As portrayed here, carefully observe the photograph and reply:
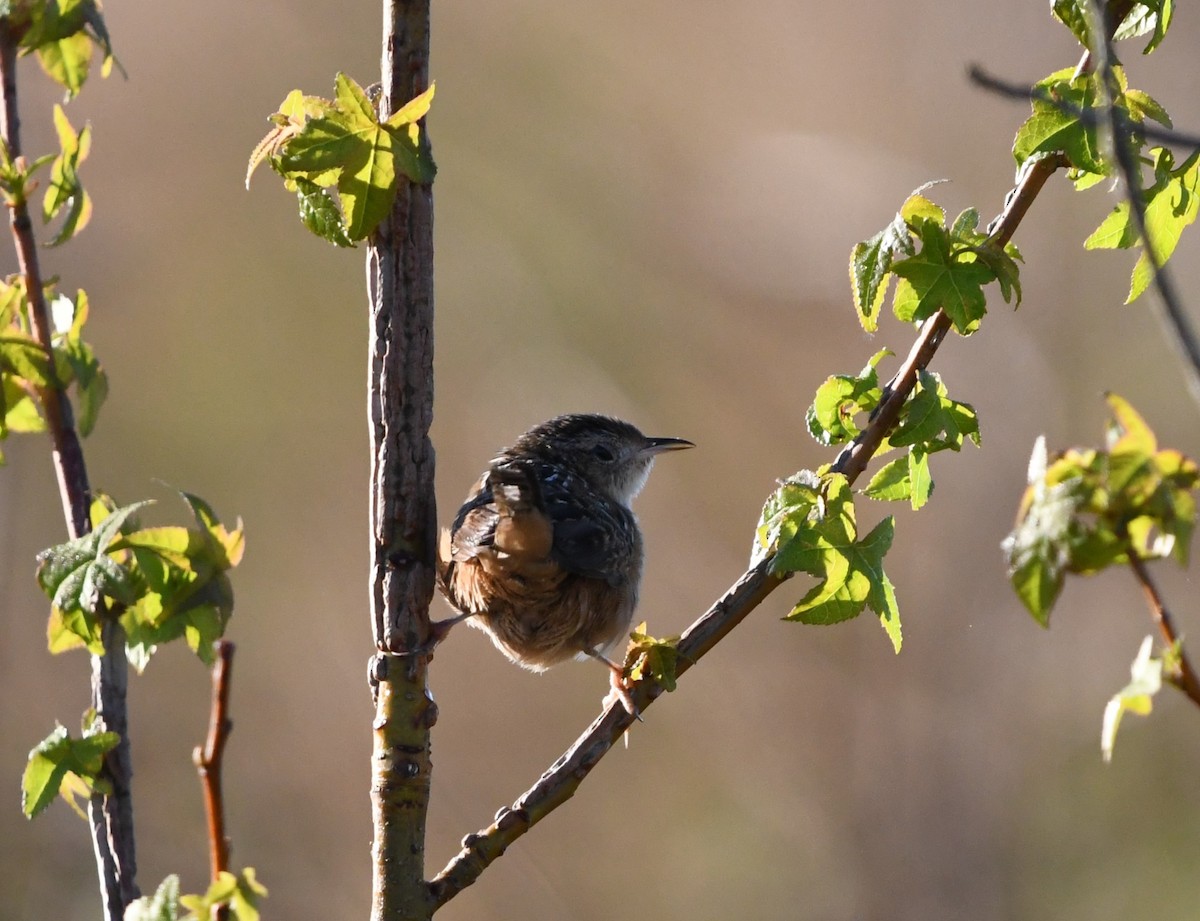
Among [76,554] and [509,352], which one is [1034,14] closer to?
[509,352]

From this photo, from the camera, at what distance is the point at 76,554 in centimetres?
161

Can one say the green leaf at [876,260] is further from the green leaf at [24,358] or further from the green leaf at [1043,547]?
the green leaf at [24,358]

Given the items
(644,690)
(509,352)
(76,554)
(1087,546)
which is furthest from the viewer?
(509,352)

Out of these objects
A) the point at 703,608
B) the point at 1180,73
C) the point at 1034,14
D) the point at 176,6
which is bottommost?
the point at 703,608

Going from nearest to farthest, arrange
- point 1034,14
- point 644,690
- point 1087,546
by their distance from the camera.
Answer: point 1087,546 → point 644,690 → point 1034,14

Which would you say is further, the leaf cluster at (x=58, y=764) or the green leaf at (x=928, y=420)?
the green leaf at (x=928, y=420)

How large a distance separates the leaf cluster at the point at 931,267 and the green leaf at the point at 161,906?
3.76 feet

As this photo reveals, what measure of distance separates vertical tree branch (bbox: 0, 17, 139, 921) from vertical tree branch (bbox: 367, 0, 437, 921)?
333 mm

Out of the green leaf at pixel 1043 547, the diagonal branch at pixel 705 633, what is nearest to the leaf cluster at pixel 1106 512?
the green leaf at pixel 1043 547

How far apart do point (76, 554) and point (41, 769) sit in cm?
28

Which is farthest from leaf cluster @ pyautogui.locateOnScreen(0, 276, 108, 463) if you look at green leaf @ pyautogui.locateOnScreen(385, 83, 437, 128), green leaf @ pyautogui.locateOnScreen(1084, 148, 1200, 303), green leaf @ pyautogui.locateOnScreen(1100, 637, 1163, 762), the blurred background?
the blurred background

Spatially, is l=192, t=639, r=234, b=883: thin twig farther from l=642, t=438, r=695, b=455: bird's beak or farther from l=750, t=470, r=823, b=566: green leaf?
l=642, t=438, r=695, b=455: bird's beak

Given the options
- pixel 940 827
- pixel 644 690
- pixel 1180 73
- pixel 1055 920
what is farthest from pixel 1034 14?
pixel 644 690

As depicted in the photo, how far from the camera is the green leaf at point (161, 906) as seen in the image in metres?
1.36
